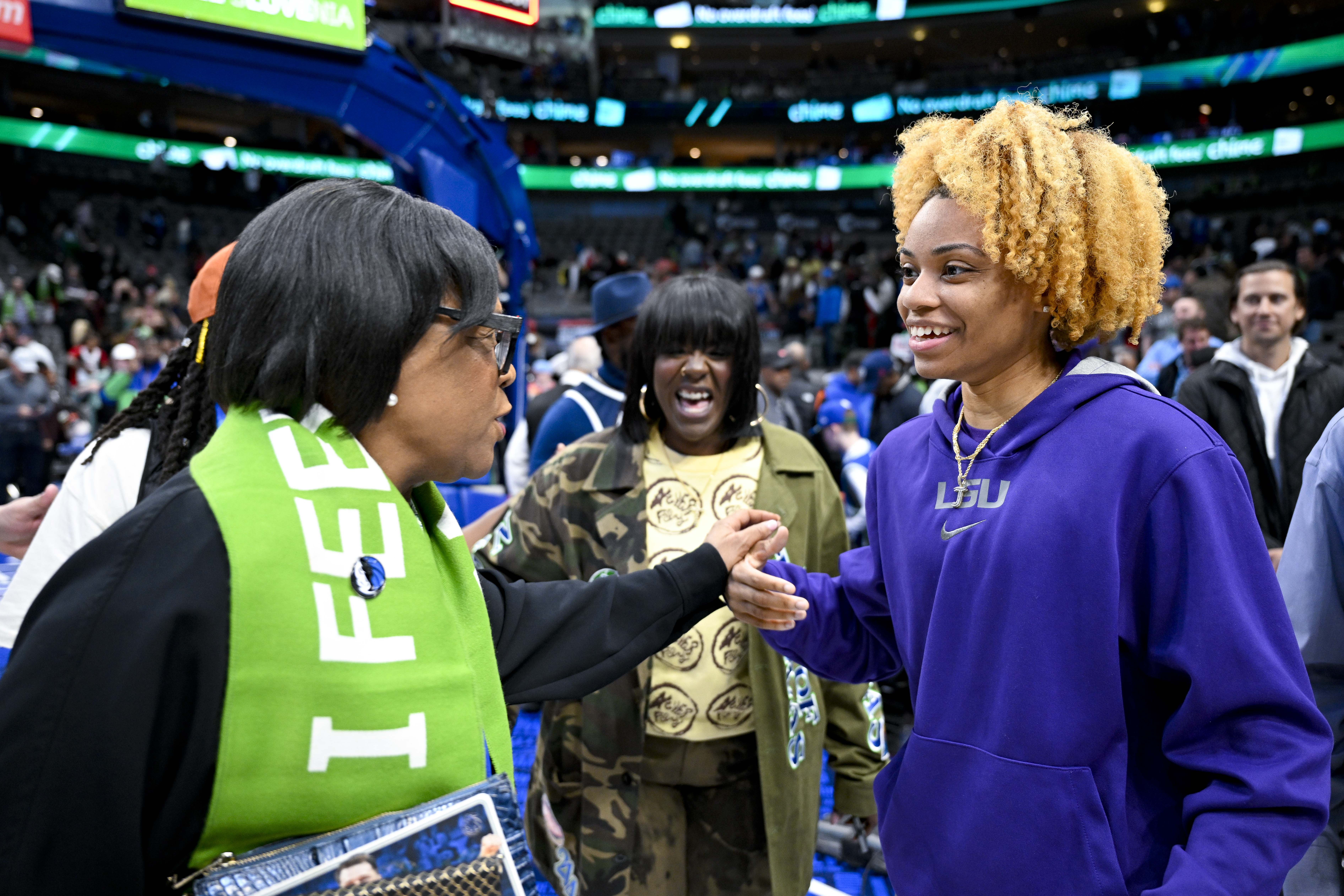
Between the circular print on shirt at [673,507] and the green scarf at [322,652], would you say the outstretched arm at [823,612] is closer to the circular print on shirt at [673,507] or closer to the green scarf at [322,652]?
the circular print on shirt at [673,507]

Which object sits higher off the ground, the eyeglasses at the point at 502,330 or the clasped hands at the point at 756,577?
the eyeglasses at the point at 502,330

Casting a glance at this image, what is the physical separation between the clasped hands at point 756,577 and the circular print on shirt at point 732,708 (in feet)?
1.49

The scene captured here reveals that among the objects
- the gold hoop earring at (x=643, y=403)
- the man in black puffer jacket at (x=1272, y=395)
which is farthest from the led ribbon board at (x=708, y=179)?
the gold hoop earring at (x=643, y=403)

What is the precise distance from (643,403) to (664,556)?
47cm

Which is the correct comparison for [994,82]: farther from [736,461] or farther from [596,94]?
[736,461]

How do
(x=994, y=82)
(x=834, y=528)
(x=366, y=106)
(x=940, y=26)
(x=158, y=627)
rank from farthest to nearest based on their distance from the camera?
(x=940, y=26) < (x=994, y=82) < (x=366, y=106) < (x=834, y=528) < (x=158, y=627)

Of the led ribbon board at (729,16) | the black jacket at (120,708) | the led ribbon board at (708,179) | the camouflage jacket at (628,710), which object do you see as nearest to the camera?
the black jacket at (120,708)

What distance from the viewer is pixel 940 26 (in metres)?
32.7

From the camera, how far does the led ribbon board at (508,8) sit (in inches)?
275

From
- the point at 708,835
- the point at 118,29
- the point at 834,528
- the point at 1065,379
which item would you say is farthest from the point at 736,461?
the point at 118,29

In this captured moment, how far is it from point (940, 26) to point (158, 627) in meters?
35.7

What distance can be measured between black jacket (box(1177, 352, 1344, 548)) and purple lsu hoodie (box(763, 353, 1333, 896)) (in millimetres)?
2792

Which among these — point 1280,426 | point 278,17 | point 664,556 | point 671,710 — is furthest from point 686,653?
point 278,17

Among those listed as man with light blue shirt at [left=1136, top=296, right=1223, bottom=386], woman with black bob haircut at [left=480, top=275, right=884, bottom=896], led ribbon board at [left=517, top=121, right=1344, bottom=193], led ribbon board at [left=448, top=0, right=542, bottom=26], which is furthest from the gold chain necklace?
led ribbon board at [left=517, top=121, right=1344, bottom=193]
